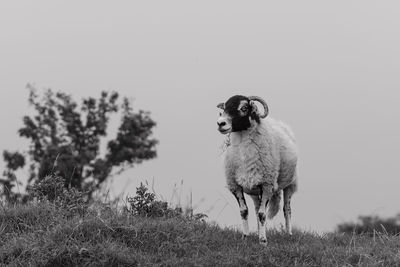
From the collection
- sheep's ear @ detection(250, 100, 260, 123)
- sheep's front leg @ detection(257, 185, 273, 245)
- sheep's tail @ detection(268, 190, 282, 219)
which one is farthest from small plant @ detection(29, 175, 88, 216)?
sheep's tail @ detection(268, 190, 282, 219)

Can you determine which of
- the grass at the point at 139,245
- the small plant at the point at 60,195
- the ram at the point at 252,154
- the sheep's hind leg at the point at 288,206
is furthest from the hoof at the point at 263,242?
the small plant at the point at 60,195

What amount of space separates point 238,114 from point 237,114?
0.08 ft

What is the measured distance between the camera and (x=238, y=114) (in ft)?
40.3

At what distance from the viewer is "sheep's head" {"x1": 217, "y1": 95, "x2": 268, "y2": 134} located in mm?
11992

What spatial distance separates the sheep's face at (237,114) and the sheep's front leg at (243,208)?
3.70 feet

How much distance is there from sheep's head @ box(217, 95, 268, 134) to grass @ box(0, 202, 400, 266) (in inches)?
73.1

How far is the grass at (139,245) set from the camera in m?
10.7

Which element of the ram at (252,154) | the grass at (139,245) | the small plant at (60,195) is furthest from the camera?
the small plant at (60,195)

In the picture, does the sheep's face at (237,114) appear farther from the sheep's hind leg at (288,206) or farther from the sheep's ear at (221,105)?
the sheep's hind leg at (288,206)

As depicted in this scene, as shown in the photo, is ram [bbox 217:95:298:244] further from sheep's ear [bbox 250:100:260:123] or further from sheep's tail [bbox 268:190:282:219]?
sheep's tail [bbox 268:190:282:219]

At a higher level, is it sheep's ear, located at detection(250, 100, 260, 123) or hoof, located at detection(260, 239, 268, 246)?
sheep's ear, located at detection(250, 100, 260, 123)

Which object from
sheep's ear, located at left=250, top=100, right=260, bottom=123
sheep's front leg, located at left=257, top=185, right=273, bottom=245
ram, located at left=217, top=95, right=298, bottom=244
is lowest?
sheep's front leg, located at left=257, top=185, right=273, bottom=245

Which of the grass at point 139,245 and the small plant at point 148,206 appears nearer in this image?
the grass at point 139,245

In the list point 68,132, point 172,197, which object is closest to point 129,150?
point 68,132
